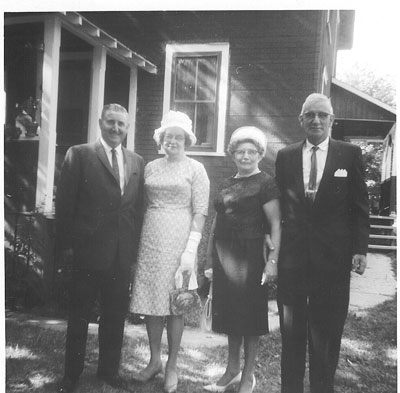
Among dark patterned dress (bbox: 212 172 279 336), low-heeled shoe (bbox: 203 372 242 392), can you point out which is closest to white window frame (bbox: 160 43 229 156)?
dark patterned dress (bbox: 212 172 279 336)

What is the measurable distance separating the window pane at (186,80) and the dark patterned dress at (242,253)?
1.51 m

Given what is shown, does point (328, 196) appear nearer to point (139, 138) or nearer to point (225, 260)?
point (225, 260)

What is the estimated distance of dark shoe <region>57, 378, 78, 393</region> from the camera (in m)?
1.98

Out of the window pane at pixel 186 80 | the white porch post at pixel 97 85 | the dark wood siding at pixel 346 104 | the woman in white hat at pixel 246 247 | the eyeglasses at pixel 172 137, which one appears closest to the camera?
the woman in white hat at pixel 246 247

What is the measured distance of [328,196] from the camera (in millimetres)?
1826

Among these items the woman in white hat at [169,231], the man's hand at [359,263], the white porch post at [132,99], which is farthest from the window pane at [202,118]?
the man's hand at [359,263]

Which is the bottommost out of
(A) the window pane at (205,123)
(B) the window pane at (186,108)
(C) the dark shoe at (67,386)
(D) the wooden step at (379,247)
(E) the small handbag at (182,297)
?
(C) the dark shoe at (67,386)

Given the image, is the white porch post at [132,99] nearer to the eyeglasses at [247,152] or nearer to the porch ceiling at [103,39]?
the porch ceiling at [103,39]

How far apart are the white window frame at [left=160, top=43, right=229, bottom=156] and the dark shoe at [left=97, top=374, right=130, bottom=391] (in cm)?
168

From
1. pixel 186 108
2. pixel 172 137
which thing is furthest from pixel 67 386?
pixel 186 108

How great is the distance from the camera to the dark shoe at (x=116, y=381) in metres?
2.03

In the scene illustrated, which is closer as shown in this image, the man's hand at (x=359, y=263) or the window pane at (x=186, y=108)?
the man's hand at (x=359, y=263)

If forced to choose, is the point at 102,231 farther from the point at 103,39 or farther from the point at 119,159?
the point at 103,39
